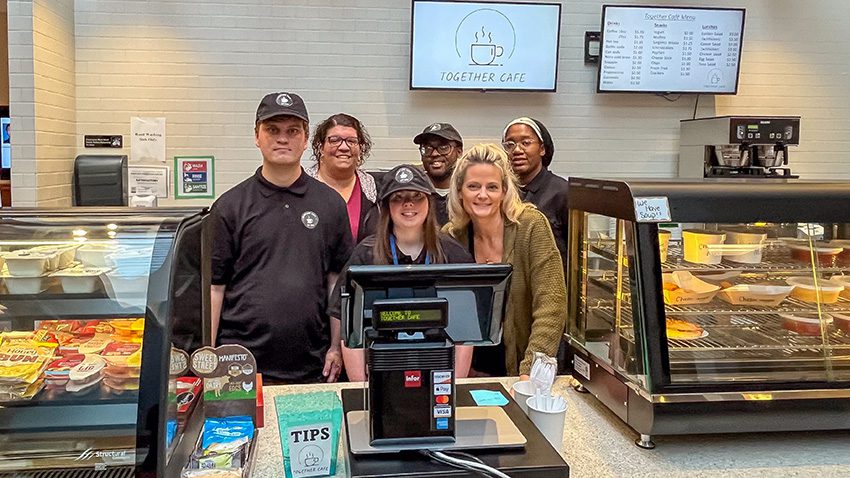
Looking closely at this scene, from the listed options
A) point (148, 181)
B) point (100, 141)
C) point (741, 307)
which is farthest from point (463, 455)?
point (100, 141)

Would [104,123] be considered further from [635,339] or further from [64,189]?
[635,339]

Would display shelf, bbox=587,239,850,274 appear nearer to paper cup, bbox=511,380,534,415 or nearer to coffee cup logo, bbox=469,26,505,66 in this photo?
paper cup, bbox=511,380,534,415

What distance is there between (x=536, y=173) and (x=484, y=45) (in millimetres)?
1525

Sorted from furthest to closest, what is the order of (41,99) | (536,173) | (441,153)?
1. (41,99)
2. (441,153)
3. (536,173)

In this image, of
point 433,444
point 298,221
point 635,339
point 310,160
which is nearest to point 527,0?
point 310,160

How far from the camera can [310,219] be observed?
2.58 metres

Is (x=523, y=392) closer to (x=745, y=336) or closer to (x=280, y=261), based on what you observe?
(x=745, y=336)

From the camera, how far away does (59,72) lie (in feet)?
13.8

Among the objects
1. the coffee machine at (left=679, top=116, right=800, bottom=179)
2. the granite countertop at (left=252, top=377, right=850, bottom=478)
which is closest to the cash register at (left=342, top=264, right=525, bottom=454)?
the granite countertop at (left=252, top=377, right=850, bottom=478)

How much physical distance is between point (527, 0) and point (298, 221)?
295cm

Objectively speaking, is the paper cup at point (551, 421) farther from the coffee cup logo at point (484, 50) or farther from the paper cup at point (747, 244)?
the coffee cup logo at point (484, 50)

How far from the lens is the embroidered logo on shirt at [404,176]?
2.26m

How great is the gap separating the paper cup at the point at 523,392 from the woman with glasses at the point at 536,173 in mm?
1653

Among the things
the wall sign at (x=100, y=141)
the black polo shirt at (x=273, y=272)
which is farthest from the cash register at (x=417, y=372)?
the wall sign at (x=100, y=141)
